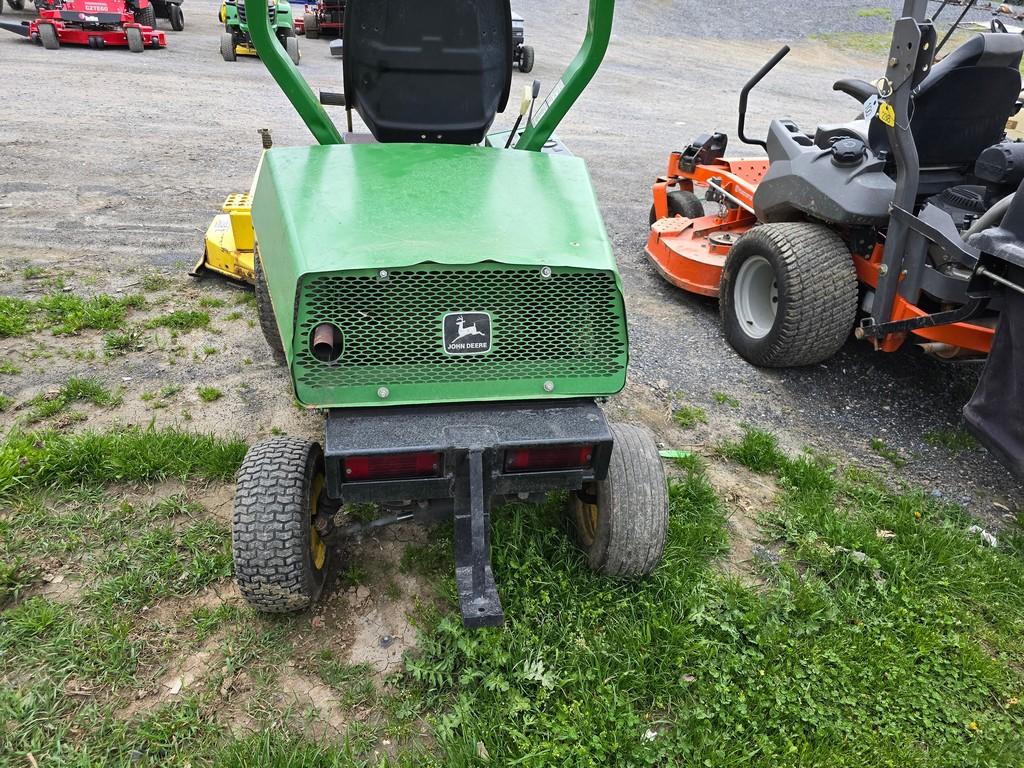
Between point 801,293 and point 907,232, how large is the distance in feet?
1.88

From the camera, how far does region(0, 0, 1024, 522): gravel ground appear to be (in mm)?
3854

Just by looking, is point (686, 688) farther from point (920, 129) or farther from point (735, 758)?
point (920, 129)

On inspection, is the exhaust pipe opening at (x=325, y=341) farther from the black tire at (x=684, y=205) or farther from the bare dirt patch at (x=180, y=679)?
the black tire at (x=684, y=205)

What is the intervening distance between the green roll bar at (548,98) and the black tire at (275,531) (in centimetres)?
131

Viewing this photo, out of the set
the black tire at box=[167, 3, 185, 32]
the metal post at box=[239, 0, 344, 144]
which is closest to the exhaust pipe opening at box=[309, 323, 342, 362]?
the metal post at box=[239, 0, 344, 144]

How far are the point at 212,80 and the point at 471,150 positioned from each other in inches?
383

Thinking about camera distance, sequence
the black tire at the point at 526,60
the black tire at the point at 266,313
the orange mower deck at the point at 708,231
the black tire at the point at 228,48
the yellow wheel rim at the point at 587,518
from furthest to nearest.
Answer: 1. the black tire at the point at 526,60
2. the black tire at the point at 228,48
3. the orange mower deck at the point at 708,231
4. the black tire at the point at 266,313
5. the yellow wheel rim at the point at 587,518

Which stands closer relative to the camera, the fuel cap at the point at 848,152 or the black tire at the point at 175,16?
the fuel cap at the point at 848,152

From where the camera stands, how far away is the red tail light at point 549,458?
7.55 ft

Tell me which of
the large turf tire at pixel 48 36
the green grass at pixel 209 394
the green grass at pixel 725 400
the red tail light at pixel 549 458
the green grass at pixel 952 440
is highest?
the large turf tire at pixel 48 36

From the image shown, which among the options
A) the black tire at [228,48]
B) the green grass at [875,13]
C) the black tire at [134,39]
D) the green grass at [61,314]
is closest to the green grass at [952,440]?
the green grass at [61,314]

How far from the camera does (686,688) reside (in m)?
2.44

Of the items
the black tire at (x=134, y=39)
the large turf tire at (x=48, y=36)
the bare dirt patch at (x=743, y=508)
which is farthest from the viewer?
the black tire at (x=134, y=39)

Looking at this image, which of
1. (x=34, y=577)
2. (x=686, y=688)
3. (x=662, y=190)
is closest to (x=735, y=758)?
(x=686, y=688)
